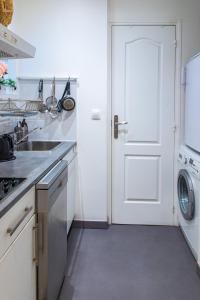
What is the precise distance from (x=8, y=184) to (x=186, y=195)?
1914mm

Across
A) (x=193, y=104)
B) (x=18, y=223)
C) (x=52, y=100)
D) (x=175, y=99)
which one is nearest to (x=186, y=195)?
(x=193, y=104)

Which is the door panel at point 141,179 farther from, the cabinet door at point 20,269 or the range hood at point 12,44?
the cabinet door at point 20,269

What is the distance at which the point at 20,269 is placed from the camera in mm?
1563

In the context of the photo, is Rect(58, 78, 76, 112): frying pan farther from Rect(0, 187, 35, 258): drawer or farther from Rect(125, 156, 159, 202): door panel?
Rect(0, 187, 35, 258): drawer

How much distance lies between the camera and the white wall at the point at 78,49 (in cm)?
338

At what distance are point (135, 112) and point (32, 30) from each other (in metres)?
1.33

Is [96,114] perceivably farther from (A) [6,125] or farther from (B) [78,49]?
(A) [6,125]

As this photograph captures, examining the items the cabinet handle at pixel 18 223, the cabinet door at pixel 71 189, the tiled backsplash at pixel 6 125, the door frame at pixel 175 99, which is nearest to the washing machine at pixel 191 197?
the door frame at pixel 175 99

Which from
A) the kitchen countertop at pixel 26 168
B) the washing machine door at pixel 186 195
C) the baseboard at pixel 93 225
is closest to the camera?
the kitchen countertop at pixel 26 168

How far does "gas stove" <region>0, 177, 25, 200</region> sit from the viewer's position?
4.93 feet

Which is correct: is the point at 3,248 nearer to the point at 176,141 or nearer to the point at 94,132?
the point at 94,132

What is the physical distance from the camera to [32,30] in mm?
3410

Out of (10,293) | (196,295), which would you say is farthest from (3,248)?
(196,295)

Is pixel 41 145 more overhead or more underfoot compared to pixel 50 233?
more overhead
